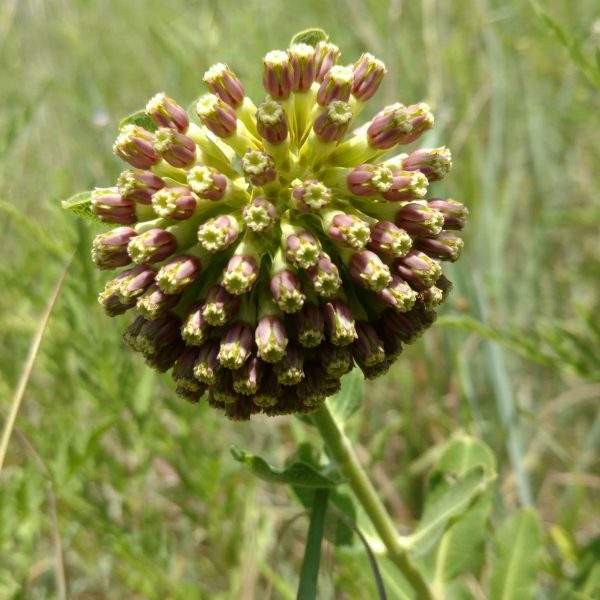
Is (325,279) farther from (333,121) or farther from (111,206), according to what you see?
(111,206)

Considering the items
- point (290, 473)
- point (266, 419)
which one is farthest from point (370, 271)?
point (266, 419)

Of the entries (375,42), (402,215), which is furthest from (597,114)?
(402,215)

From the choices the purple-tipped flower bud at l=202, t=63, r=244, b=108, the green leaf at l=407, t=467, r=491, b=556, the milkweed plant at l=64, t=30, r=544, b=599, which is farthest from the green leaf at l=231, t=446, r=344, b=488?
the purple-tipped flower bud at l=202, t=63, r=244, b=108

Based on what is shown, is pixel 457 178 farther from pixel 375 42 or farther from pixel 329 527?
pixel 329 527

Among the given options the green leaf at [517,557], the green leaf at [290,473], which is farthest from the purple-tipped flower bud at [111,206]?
the green leaf at [517,557]

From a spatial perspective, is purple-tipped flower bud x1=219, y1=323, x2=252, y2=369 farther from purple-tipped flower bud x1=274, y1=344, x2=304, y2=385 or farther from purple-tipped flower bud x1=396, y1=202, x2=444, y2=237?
purple-tipped flower bud x1=396, y1=202, x2=444, y2=237

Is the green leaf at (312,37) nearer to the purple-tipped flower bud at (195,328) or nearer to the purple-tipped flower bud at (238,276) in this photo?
the purple-tipped flower bud at (238,276)

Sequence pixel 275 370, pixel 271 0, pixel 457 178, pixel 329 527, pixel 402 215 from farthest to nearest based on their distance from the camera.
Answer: pixel 271 0, pixel 457 178, pixel 329 527, pixel 402 215, pixel 275 370
